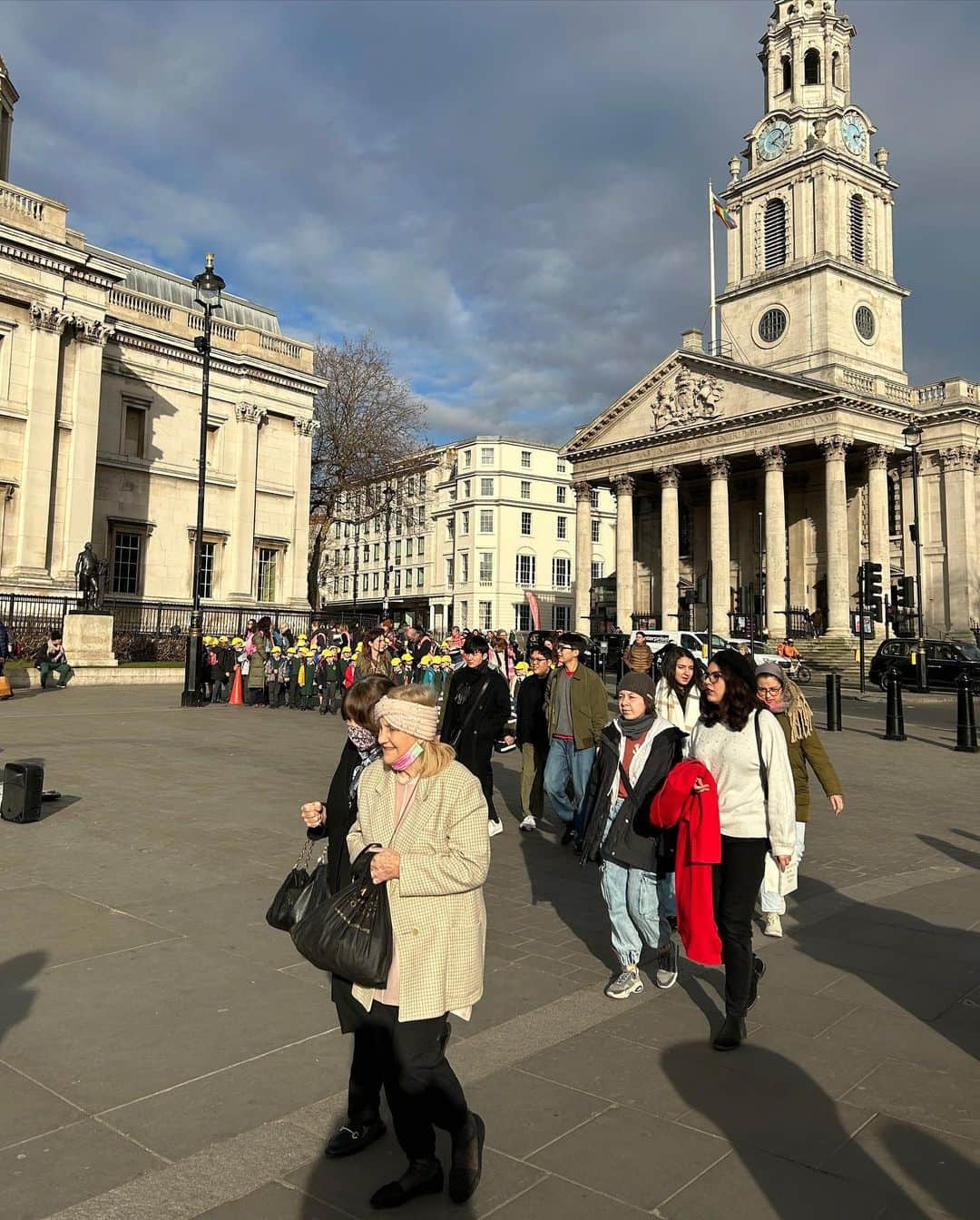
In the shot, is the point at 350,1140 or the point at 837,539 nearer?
the point at 350,1140

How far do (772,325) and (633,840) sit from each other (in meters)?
57.3

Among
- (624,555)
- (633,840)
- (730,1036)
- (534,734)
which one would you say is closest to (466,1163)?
(730,1036)

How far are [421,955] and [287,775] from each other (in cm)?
895

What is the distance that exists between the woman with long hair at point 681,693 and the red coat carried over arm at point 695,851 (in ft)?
11.7

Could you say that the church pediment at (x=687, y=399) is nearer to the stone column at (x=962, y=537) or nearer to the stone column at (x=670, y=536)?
the stone column at (x=670, y=536)

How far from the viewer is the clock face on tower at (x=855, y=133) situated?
56.2 meters

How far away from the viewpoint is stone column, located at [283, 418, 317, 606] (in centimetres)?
4238

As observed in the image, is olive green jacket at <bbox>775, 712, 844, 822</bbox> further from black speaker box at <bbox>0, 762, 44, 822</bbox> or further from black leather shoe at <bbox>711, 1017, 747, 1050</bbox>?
black speaker box at <bbox>0, 762, 44, 822</bbox>

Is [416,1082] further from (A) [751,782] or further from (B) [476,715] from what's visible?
(B) [476,715]

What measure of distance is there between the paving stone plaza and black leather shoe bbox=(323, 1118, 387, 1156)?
0.16 feet

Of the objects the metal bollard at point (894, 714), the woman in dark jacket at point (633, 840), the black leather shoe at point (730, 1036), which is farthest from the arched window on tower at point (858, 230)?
the black leather shoe at point (730, 1036)

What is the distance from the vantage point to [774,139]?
5769 centimetres

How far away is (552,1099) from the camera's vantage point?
366 cm

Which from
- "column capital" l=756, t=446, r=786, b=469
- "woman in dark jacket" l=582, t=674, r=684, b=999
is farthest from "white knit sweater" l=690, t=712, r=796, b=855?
"column capital" l=756, t=446, r=786, b=469
